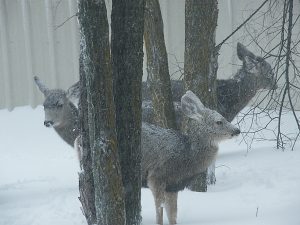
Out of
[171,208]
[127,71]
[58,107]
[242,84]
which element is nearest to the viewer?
[127,71]

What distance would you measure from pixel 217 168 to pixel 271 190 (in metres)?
2.17

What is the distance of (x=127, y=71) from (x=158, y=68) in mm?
3267

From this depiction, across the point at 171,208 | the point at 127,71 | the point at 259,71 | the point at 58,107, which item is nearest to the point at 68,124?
the point at 58,107

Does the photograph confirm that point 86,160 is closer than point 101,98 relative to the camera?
No

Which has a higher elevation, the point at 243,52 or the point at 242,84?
the point at 243,52

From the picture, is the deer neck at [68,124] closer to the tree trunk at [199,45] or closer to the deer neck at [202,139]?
the tree trunk at [199,45]

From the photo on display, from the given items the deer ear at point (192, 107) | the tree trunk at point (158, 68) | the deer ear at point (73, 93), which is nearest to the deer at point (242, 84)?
→ the deer ear at point (73, 93)

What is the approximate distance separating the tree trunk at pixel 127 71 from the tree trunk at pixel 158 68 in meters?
3.04

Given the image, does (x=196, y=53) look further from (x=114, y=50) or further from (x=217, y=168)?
(x=114, y=50)

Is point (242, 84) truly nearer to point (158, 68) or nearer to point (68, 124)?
point (68, 124)

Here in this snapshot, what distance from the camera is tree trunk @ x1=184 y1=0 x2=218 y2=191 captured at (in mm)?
8617

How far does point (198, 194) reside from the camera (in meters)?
8.34

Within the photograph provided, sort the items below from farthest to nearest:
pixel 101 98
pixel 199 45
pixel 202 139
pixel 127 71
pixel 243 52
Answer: pixel 243 52, pixel 199 45, pixel 202 139, pixel 127 71, pixel 101 98

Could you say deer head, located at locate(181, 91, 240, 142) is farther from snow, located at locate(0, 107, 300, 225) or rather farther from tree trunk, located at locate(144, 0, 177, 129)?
tree trunk, located at locate(144, 0, 177, 129)
